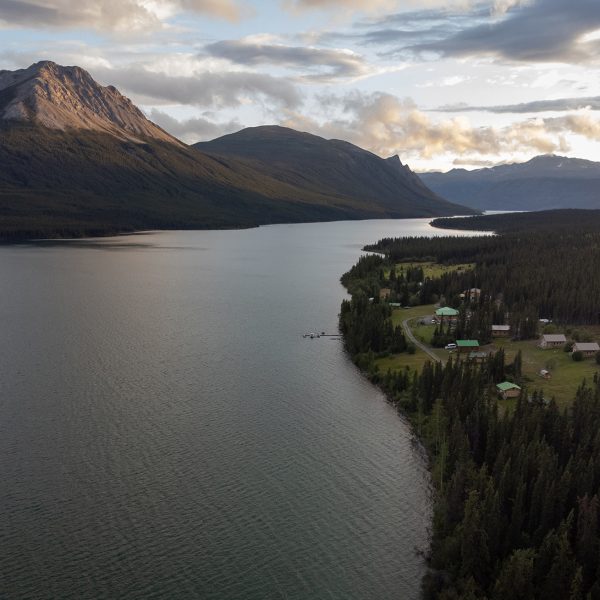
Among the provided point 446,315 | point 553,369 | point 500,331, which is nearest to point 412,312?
point 446,315

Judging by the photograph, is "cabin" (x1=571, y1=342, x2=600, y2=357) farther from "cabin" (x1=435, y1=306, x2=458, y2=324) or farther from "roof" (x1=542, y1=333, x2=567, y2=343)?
"cabin" (x1=435, y1=306, x2=458, y2=324)

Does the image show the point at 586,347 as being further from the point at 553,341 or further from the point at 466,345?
the point at 466,345

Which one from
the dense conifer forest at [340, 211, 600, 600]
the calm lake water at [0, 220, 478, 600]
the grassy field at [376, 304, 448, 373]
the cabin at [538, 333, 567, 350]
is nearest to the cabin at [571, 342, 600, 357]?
the cabin at [538, 333, 567, 350]

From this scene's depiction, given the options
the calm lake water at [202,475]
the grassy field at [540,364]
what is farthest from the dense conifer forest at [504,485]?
the grassy field at [540,364]

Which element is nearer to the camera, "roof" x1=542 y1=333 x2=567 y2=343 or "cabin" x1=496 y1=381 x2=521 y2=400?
"cabin" x1=496 y1=381 x2=521 y2=400

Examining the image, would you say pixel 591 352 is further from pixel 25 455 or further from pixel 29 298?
pixel 29 298

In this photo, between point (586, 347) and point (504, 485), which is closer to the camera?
point (504, 485)
